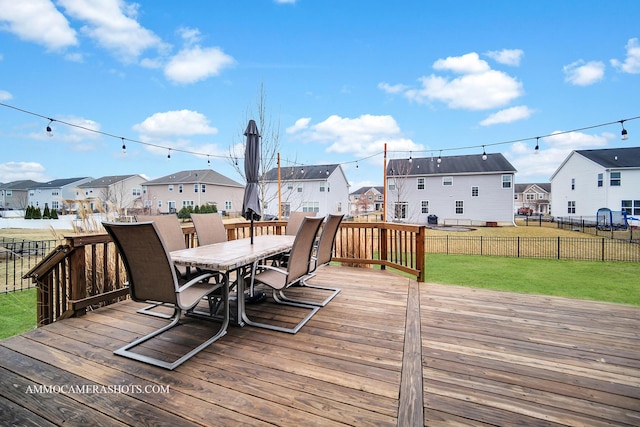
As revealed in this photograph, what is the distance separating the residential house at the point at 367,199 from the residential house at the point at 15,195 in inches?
1221

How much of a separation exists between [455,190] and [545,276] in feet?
52.7

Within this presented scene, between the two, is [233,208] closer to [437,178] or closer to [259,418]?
[437,178]

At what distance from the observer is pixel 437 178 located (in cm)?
2194

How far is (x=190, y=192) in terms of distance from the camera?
25781 mm

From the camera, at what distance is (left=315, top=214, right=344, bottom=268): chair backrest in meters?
3.09

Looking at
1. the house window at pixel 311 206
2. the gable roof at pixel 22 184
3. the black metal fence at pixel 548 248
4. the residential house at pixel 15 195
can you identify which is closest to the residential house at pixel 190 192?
the house window at pixel 311 206

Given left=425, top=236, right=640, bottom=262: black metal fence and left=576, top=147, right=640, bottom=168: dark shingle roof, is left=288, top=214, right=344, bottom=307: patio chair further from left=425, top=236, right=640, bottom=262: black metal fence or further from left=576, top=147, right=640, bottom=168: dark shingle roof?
left=576, top=147, right=640, bottom=168: dark shingle roof

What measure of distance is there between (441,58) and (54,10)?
11.2 m

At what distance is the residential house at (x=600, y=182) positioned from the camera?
17203 mm

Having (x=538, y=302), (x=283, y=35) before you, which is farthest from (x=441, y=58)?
(x=538, y=302)

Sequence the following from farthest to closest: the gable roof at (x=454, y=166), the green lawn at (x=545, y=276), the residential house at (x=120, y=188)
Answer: the residential house at (x=120, y=188) → the gable roof at (x=454, y=166) → the green lawn at (x=545, y=276)

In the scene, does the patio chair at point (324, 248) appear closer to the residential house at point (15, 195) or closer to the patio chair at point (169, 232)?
the patio chair at point (169, 232)

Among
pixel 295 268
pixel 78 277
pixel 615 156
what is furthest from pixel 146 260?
pixel 615 156

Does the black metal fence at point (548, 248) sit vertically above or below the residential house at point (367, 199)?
below
